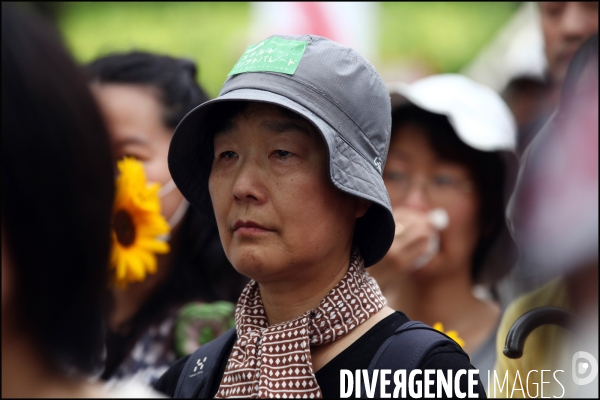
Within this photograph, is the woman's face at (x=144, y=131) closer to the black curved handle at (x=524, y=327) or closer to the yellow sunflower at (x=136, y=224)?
the yellow sunflower at (x=136, y=224)

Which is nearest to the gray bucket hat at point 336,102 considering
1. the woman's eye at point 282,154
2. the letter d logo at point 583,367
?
the woman's eye at point 282,154

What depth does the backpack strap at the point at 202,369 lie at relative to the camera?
2.32 metres

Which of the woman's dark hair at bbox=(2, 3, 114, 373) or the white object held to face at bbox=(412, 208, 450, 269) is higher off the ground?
the woman's dark hair at bbox=(2, 3, 114, 373)

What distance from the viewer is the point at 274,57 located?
89.8 inches

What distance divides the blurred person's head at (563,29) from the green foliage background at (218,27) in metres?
1.16

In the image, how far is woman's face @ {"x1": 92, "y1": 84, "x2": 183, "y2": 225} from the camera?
394 centimetres

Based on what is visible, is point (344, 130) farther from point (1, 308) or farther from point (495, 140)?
point (495, 140)

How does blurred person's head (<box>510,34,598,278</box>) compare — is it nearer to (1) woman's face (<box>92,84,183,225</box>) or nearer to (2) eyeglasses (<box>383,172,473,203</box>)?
(2) eyeglasses (<box>383,172,473,203</box>)

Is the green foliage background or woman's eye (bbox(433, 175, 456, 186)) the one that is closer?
woman's eye (bbox(433, 175, 456, 186))

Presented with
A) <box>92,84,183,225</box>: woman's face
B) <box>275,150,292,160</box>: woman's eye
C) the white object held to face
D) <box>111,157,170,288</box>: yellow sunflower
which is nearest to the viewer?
<box>275,150,292,160</box>: woman's eye

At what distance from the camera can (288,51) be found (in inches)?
89.6

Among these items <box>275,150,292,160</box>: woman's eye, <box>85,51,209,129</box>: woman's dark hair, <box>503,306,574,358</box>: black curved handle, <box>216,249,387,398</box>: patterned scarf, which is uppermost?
<box>85,51,209,129</box>: woman's dark hair

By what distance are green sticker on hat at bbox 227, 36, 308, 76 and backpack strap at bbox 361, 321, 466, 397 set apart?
2.38 ft

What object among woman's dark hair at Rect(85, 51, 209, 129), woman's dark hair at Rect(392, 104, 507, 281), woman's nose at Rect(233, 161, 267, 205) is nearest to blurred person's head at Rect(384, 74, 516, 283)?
Answer: woman's dark hair at Rect(392, 104, 507, 281)
